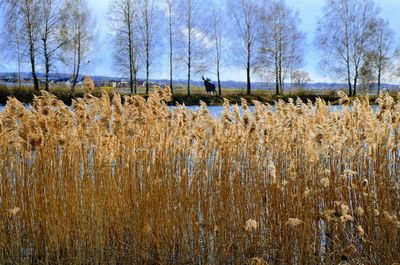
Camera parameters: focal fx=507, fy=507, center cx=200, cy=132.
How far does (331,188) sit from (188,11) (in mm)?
27405

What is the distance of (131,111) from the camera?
3.95 m

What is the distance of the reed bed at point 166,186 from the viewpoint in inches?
149

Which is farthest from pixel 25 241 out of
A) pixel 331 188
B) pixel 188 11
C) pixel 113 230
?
pixel 188 11

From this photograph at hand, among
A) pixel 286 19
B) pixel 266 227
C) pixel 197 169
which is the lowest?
pixel 266 227

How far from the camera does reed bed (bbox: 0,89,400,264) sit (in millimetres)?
3793

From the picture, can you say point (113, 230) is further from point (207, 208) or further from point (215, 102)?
point (215, 102)

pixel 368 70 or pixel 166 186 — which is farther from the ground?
pixel 368 70

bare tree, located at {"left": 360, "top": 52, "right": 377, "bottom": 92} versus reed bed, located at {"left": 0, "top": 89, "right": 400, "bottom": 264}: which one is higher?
bare tree, located at {"left": 360, "top": 52, "right": 377, "bottom": 92}

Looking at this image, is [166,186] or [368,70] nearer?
[166,186]

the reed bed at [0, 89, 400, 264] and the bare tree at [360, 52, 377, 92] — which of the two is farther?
the bare tree at [360, 52, 377, 92]

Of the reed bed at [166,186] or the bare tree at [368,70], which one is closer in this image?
the reed bed at [166,186]

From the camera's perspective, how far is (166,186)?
3.82 m

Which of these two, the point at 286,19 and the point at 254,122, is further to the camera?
the point at 286,19

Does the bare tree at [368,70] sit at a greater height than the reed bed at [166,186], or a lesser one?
greater
